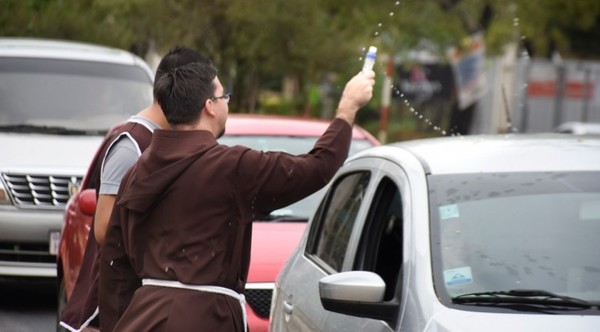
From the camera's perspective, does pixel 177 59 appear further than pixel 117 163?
No

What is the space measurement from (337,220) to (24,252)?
17.2 feet

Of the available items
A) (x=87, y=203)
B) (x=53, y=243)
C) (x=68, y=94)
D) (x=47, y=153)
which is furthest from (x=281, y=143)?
(x=68, y=94)

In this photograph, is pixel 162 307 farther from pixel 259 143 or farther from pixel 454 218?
pixel 259 143

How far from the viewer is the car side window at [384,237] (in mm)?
5496

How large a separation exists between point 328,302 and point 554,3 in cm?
2885

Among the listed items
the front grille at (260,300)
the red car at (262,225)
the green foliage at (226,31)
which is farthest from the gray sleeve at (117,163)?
the green foliage at (226,31)

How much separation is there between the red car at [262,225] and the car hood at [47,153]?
1707 mm

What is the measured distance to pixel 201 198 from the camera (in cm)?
455

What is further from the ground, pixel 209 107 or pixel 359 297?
pixel 209 107

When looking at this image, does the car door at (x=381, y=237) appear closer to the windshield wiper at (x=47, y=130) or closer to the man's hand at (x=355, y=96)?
the man's hand at (x=355, y=96)

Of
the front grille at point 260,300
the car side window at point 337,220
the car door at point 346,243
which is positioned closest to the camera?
the car door at point 346,243

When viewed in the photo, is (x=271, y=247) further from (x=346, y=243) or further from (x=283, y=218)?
(x=346, y=243)

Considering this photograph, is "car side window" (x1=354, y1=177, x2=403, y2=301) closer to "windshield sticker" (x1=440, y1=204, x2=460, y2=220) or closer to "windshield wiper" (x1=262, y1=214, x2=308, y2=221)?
"windshield sticker" (x1=440, y1=204, x2=460, y2=220)

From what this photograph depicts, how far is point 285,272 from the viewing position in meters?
6.30
